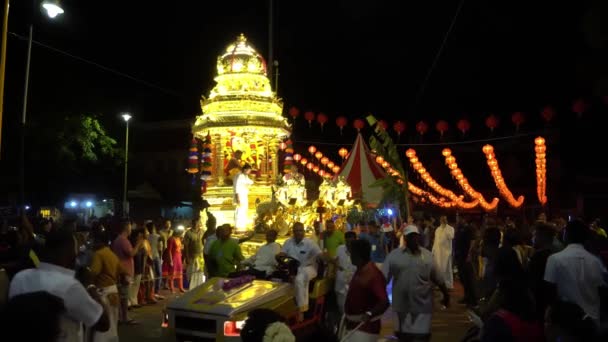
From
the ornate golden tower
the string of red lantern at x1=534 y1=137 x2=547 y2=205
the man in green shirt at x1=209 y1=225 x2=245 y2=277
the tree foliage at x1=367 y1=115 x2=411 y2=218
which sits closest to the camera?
the man in green shirt at x1=209 y1=225 x2=245 y2=277

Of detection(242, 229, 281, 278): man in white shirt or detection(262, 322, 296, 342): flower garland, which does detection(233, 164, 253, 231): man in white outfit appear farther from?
detection(262, 322, 296, 342): flower garland

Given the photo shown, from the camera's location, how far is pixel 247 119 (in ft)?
63.2

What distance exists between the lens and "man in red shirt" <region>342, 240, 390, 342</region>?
5934 mm

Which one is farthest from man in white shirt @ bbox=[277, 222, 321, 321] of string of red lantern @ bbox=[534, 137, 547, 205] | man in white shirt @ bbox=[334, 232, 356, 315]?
string of red lantern @ bbox=[534, 137, 547, 205]

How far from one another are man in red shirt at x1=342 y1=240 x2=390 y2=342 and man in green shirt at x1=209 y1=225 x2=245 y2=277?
155 inches

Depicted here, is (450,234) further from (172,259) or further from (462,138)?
(462,138)

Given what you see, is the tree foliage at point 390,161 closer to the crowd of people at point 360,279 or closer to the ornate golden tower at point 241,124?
the ornate golden tower at point 241,124

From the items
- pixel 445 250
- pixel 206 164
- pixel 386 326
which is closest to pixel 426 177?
pixel 206 164

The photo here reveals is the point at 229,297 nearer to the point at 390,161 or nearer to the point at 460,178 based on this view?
the point at 390,161

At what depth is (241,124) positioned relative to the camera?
1925cm

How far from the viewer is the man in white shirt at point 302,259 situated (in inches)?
311

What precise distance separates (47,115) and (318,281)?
1834 cm

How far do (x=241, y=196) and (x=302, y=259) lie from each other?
9.26 metres

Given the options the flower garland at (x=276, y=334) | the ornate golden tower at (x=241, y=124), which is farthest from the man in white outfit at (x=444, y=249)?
the flower garland at (x=276, y=334)
